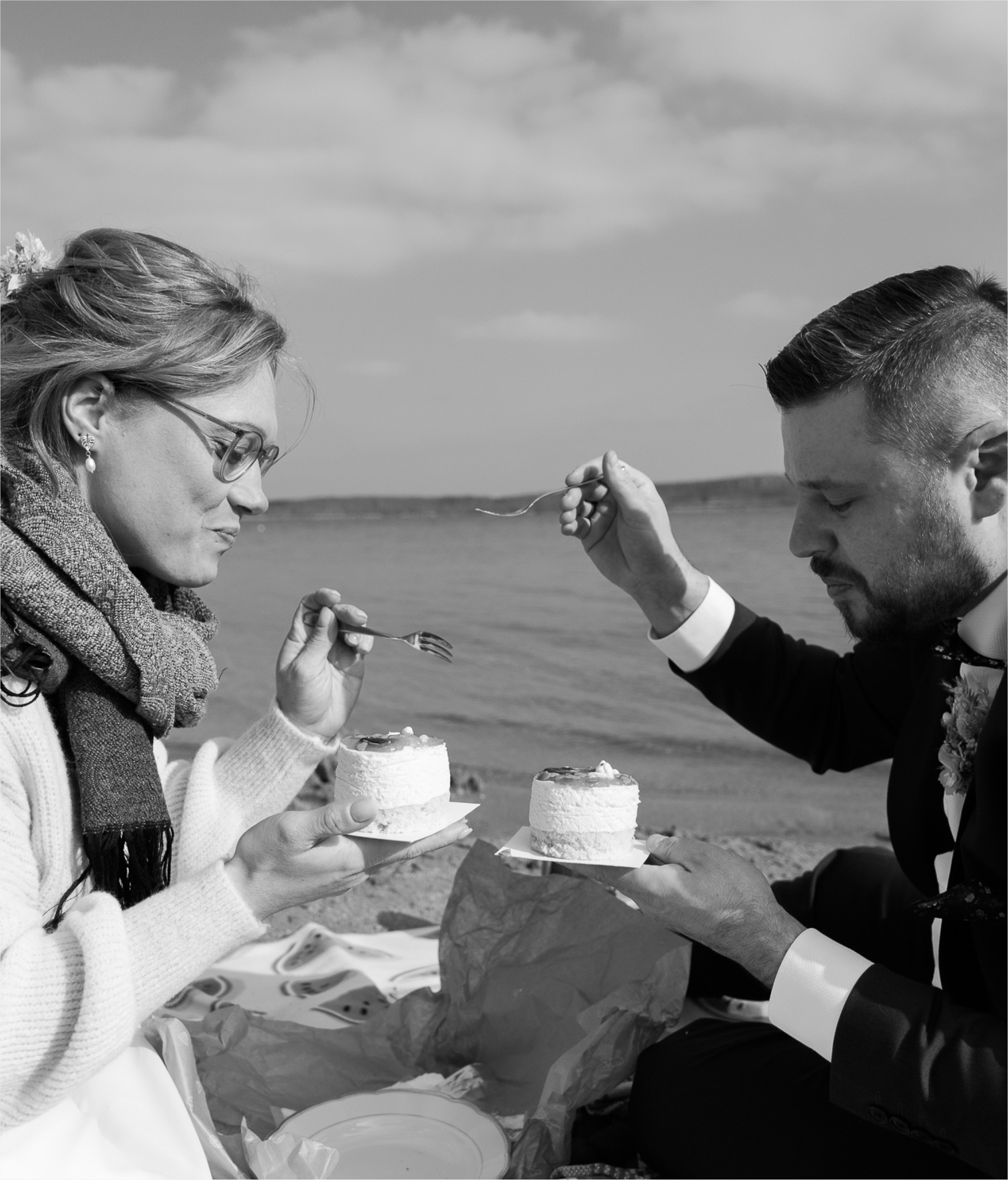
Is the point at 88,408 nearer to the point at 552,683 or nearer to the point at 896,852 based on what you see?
the point at 896,852

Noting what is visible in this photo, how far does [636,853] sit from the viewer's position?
3051 millimetres

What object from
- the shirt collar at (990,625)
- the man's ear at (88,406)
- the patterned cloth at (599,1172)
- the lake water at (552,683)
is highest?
the man's ear at (88,406)

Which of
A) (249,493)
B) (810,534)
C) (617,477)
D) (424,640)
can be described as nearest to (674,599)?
(617,477)

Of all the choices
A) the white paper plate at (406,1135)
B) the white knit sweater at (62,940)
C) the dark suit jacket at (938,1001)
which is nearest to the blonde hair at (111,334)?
the white knit sweater at (62,940)

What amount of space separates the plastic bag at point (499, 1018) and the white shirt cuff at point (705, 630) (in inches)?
42.0

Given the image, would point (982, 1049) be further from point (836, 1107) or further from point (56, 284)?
point (56, 284)

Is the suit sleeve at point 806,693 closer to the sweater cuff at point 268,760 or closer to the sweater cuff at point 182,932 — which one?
the sweater cuff at point 268,760

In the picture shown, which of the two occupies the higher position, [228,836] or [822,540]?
[822,540]

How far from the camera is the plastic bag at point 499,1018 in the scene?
329 cm

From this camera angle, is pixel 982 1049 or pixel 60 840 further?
pixel 60 840

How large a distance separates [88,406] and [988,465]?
2470mm

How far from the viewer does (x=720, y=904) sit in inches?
105

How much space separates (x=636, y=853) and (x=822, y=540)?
1090 mm

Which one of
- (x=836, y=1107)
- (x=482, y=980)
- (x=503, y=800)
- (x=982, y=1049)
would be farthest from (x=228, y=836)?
(x=503, y=800)
